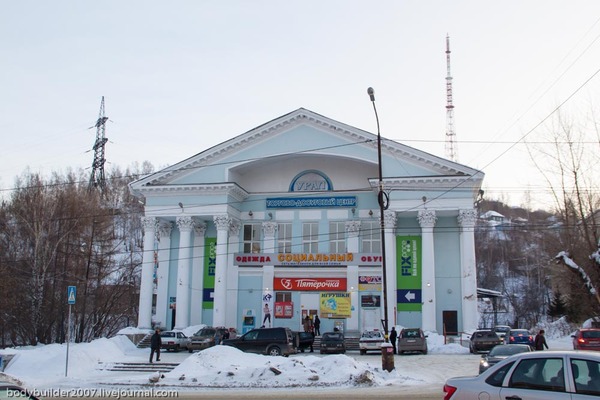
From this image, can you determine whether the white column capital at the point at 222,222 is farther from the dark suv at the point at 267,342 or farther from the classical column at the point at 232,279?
the dark suv at the point at 267,342

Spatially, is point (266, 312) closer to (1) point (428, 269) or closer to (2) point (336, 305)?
(2) point (336, 305)

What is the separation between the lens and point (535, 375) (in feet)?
25.1

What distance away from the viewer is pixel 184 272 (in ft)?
138

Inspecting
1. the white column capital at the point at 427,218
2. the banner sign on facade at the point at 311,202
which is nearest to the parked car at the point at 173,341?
the banner sign on facade at the point at 311,202

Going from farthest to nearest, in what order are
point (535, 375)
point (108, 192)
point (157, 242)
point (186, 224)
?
point (108, 192)
point (157, 242)
point (186, 224)
point (535, 375)

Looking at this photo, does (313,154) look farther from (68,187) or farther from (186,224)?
(68,187)

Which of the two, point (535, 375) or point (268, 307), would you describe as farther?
point (268, 307)

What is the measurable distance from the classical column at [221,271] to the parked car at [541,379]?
33.7 m

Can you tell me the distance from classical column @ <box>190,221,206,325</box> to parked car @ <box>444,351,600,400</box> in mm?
36637

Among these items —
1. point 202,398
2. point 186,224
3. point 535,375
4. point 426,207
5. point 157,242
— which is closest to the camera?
point 535,375

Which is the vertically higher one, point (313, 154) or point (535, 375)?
point (313, 154)

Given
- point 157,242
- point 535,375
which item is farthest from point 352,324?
point 535,375

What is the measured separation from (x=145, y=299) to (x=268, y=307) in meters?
8.66

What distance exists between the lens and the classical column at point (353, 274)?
41406 mm
